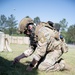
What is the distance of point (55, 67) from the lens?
233 inches

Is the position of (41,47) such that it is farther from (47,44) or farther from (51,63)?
(51,63)

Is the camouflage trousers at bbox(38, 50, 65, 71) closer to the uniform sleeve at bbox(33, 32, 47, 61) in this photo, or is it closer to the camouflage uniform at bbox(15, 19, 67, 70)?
the camouflage uniform at bbox(15, 19, 67, 70)

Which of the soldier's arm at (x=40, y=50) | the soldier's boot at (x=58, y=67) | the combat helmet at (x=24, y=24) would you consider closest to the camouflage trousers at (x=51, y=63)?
the soldier's boot at (x=58, y=67)

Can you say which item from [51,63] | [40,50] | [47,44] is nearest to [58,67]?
[51,63]

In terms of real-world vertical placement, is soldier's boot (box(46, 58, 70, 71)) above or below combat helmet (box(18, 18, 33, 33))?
below

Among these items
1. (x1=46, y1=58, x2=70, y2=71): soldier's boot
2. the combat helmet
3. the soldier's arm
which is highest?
the combat helmet

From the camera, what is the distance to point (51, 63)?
19.1ft

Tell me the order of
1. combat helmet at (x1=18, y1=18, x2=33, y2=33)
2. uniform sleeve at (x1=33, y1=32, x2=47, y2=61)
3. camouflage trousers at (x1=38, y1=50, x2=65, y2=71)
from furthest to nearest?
camouflage trousers at (x1=38, y1=50, x2=65, y2=71) → combat helmet at (x1=18, y1=18, x2=33, y2=33) → uniform sleeve at (x1=33, y1=32, x2=47, y2=61)

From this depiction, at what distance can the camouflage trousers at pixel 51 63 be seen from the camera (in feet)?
19.0

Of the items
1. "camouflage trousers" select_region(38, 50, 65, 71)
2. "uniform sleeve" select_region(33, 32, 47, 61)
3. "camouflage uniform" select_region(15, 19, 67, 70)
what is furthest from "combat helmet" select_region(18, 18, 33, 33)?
→ "camouflage trousers" select_region(38, 50, 65, 71)

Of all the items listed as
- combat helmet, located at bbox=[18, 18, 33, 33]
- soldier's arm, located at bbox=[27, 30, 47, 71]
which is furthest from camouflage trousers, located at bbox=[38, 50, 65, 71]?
combat helmet, located at bbox=[18, 18, 33, 33]

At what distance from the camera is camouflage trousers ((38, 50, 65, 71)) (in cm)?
580

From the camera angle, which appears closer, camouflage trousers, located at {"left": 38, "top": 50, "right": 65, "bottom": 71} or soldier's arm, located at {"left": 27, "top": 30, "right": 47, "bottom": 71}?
soldier's arm, located at {"left": 27, "top": 30, "right": 47, "bottom": 71}

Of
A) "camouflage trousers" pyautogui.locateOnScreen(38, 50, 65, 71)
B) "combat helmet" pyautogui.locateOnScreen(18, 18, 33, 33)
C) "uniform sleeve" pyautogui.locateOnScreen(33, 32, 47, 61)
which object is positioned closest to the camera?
"uniform sleeve" pyautogui.locateOnScreen(33, 32, 47, 61)
